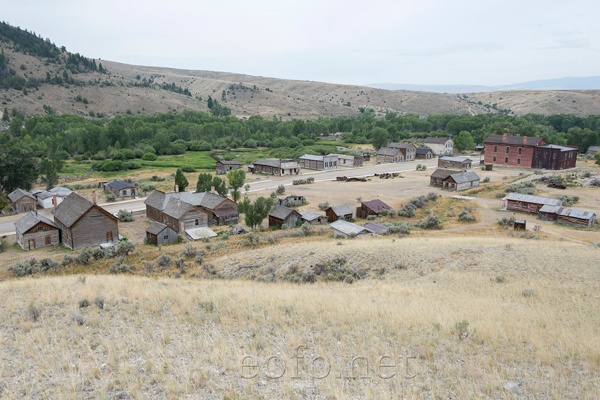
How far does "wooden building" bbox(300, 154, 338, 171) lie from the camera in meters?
81.9

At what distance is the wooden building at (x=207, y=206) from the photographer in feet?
137

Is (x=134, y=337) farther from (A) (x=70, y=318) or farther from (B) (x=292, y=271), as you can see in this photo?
(B) (x=292, y=271)

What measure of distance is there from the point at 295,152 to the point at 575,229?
72.7 meters

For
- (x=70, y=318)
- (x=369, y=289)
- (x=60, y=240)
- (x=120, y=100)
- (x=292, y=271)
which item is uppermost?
(x=120, y=100)

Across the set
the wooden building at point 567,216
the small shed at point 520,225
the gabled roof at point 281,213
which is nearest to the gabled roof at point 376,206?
the gabled roof at point 281,213

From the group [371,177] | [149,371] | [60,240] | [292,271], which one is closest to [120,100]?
[371,177]

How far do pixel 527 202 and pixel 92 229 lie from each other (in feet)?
148

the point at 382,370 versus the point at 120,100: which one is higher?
the point at 120,100

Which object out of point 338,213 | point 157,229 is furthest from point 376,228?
point 157,229

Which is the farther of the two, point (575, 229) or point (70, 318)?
point (575, 229)

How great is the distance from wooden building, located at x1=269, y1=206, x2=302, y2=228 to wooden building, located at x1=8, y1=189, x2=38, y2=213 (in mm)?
30723

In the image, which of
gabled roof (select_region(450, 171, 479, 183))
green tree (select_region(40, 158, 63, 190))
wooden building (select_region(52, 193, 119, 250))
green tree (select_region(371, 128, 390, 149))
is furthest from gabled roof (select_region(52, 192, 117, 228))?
green tree (select_region(371, 128, 390, 149))

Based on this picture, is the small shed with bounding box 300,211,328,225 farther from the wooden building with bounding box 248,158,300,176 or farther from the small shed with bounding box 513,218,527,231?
the wooden building with bounding box 248,158,300,176

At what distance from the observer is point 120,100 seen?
567ft
